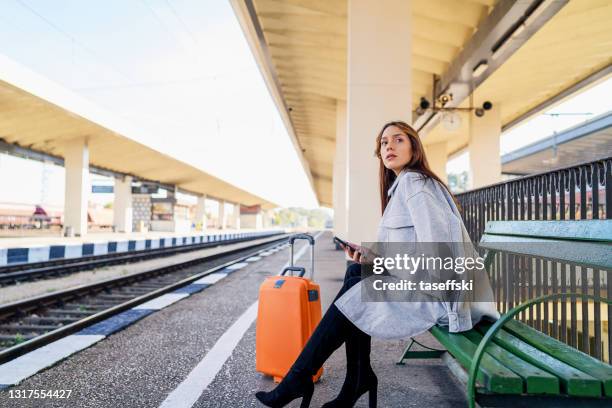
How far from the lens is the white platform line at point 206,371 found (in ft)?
7.66

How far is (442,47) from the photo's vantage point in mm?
9633

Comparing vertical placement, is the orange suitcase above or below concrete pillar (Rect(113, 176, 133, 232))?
below

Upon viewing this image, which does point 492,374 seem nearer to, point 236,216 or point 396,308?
point 396,308

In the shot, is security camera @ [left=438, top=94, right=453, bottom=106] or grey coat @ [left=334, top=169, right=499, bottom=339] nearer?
grey coat @ [left=334, top=169, right=499, bottom=339]

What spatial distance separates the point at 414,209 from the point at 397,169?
45cm

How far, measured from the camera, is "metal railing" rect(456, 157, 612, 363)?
2.24m

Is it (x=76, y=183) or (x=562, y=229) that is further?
(x=76, y=183)

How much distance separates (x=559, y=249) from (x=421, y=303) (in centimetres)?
71

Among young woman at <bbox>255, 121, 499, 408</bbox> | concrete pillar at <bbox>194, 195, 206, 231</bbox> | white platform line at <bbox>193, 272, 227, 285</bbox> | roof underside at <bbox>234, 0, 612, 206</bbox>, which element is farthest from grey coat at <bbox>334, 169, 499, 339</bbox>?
concrete pillar at <bbox>194, 195, 206, 231</bbox>

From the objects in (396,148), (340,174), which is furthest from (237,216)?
(396,148)

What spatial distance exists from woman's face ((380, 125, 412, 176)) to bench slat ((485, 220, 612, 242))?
0.76m

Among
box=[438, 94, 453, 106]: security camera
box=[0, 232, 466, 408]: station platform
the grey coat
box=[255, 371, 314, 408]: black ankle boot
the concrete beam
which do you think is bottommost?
box=[0, 232, 466, 408]: station platform

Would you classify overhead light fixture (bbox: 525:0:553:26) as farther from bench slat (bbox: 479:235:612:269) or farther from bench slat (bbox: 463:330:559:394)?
bench slat (bbox: 463:330:559:394)

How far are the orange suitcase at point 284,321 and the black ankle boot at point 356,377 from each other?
366mm
